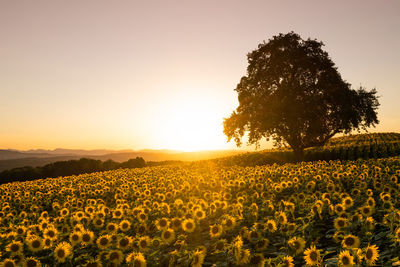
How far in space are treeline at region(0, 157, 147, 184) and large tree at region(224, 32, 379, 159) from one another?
54.5 feet

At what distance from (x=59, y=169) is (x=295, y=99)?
28070 millimetres

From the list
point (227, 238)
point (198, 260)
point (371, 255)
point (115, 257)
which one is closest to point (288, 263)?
point (371, 255)

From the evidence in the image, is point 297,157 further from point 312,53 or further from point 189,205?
point 189,205

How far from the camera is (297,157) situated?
30.5 m

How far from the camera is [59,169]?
33531 millimetres

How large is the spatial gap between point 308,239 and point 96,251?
4.40 m

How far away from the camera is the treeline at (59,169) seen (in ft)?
105

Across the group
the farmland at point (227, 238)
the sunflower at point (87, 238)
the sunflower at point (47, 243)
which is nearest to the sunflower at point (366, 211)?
the farmland at point (227, 238)

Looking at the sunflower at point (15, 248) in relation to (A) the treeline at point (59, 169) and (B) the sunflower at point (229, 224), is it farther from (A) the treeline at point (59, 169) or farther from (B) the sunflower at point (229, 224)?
(A) the treeline at point (59, 169)

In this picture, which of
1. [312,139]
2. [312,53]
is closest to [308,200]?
[312,139]

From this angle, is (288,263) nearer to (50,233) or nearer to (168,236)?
(168,236)

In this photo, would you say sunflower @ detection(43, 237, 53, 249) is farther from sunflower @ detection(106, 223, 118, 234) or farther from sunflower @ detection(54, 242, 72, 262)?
sunflower @ detection(106, 223, 118, 234)

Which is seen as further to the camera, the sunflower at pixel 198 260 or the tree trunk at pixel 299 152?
the tree trunk at pixel 299 152

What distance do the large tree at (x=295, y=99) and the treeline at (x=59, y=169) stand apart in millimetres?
16601
